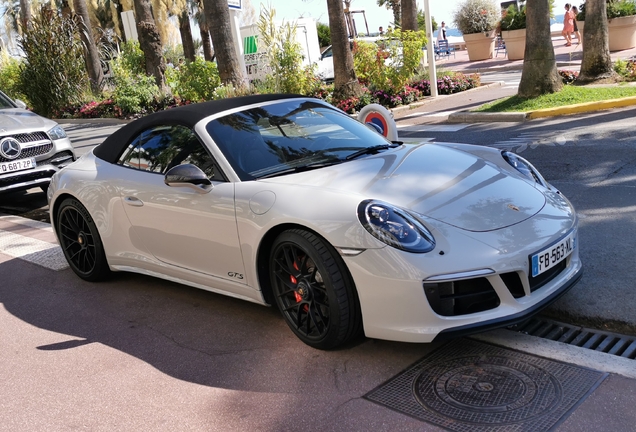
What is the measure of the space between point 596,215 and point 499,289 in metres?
2.74

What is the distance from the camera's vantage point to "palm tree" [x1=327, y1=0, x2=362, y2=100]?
51.9ft

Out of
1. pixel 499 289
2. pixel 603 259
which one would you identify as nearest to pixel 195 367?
pixel 499 289

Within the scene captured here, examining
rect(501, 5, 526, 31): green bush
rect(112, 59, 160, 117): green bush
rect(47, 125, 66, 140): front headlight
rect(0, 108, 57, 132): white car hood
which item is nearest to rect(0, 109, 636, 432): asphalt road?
rect(0, 108, 57, 132): white car hood

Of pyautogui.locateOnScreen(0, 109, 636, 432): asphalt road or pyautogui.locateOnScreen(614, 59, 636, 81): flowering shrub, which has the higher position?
pyautogui.locateOnScreen(614, 59, 636, 81): flowering shrub

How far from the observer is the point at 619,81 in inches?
539

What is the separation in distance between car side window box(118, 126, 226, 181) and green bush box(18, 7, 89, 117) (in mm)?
21173

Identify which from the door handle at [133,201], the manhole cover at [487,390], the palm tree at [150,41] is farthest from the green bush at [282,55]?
the manhole cover at [487,390]

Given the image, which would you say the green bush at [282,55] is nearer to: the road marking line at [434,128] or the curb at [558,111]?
the road marking line at [434,128]

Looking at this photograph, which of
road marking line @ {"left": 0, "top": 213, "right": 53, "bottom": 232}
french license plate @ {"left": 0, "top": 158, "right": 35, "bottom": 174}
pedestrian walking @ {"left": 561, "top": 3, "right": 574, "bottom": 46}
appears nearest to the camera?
road marking line @ {"left": 0, "top": 213, "right": 53, "bottom": 232}

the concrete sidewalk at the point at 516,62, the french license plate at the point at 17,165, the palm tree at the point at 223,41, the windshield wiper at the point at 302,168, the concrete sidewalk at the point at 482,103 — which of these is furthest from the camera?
the concrete sidewalk at the point at 516,62

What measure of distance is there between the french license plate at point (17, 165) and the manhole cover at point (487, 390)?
7.18m

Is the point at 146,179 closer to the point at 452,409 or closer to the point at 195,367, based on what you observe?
the point at 195,367

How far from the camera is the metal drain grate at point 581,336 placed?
3.69m

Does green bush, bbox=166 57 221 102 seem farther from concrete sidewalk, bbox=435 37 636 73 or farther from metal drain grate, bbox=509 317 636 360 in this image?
metal drain grate, bbox=509 317 636 360
